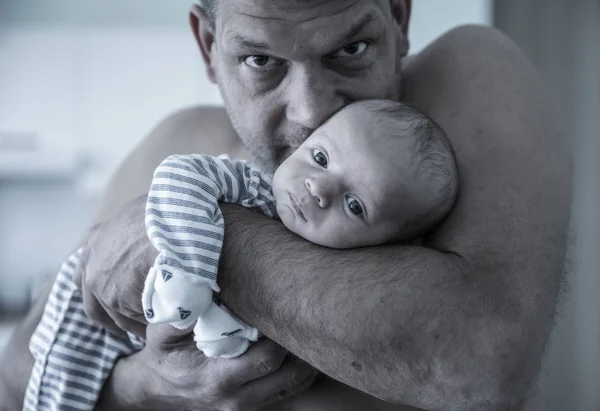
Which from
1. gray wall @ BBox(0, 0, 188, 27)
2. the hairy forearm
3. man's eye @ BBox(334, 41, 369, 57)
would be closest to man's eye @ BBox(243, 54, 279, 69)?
man's eye @ BBox(334, 41, 369, 57)

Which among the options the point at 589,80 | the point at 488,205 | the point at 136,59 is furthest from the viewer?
the point at 136,59

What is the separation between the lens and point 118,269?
3.67 feet

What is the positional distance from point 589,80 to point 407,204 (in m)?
3.00

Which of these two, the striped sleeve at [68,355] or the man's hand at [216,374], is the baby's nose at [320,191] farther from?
the striped sleeve at [68,355]

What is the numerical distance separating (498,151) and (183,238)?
1.71ft

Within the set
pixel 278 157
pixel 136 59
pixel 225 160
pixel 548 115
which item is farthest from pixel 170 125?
pixel 136 59

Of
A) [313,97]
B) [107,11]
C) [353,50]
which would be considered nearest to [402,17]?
[353,50]

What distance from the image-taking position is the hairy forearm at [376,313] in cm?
87

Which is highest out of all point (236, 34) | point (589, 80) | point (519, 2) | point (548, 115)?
point (236, 34)

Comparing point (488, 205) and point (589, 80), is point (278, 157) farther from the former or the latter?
point (589, 80)

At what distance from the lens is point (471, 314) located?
89 centimetres

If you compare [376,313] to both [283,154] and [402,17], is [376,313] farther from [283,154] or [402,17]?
[402,17]

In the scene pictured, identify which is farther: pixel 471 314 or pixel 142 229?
pixel 142 229

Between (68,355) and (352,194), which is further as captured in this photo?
(68,355)
